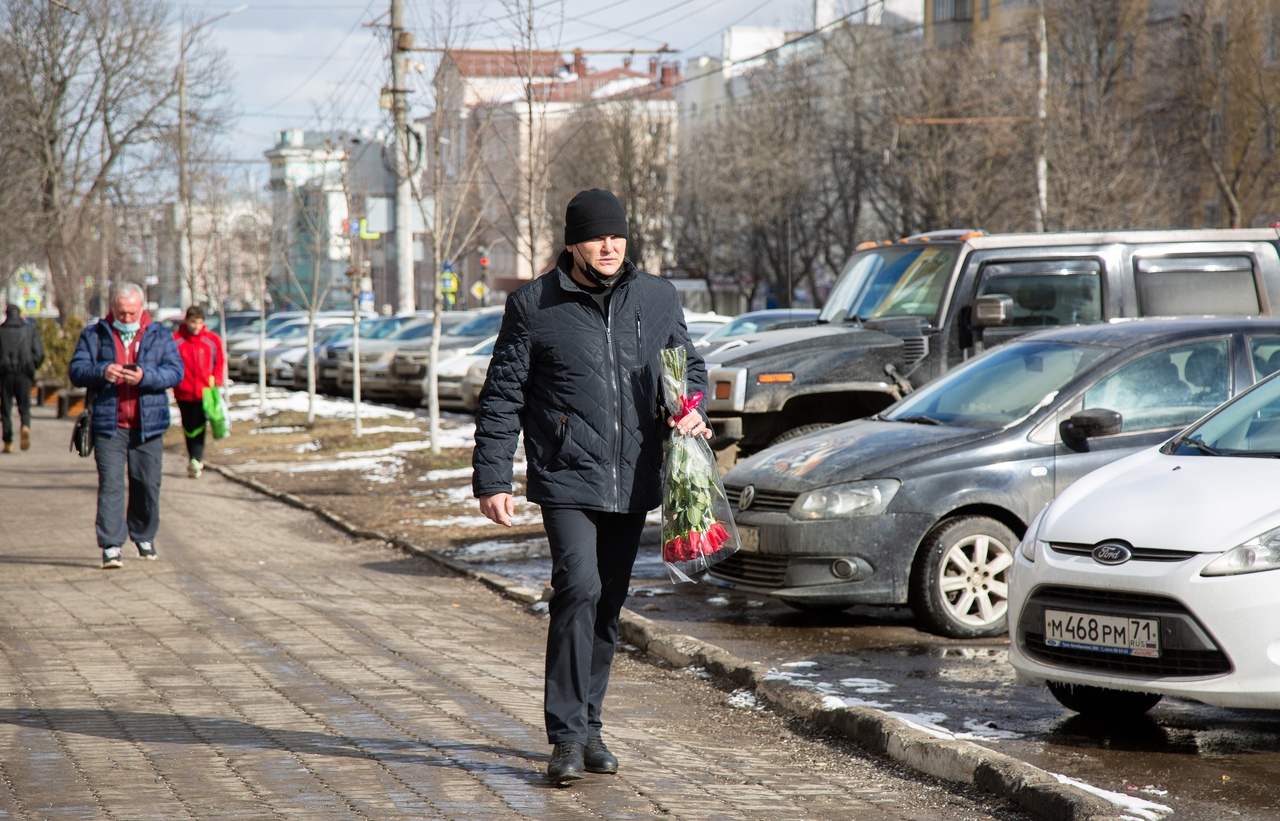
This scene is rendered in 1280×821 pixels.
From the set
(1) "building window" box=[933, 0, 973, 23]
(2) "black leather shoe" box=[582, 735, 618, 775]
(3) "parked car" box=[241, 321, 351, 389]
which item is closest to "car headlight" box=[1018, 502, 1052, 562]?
(2) "black leather shoe" box=[582, 735, 618, 775]

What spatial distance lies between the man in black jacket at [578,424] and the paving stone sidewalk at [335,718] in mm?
418

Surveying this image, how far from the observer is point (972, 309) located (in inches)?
411

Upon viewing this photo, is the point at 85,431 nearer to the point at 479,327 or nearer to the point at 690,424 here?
the point at 690,424

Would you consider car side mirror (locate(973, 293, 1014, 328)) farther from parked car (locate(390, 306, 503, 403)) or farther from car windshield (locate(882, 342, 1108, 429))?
parked car (locate(390, 306, 503, 403))

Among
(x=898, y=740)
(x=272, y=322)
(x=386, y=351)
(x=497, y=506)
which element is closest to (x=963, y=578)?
(x=898, y=740)

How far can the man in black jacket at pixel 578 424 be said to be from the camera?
4945 millimetres

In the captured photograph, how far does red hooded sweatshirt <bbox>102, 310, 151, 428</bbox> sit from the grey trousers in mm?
63

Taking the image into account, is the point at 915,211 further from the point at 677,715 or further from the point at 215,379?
the point at 677,715

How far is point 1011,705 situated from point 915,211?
41.0m

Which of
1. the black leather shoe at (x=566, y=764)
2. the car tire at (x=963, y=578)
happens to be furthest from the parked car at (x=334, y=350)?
the black leather shoe at (x=566, y=764)

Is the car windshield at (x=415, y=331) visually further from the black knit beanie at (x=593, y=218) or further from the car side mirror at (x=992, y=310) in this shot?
the black knit beanie at (x=593, y=218)

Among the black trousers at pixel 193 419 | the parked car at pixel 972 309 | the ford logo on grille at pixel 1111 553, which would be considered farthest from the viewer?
the black trousers at pixel 193 419

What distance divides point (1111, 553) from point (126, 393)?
6884mm

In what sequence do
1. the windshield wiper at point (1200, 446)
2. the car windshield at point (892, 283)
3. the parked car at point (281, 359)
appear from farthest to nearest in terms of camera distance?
the parked car at point (281, 359) < the car windshield at point (892, 283) < the windshield wiper at point (1200, 446)
